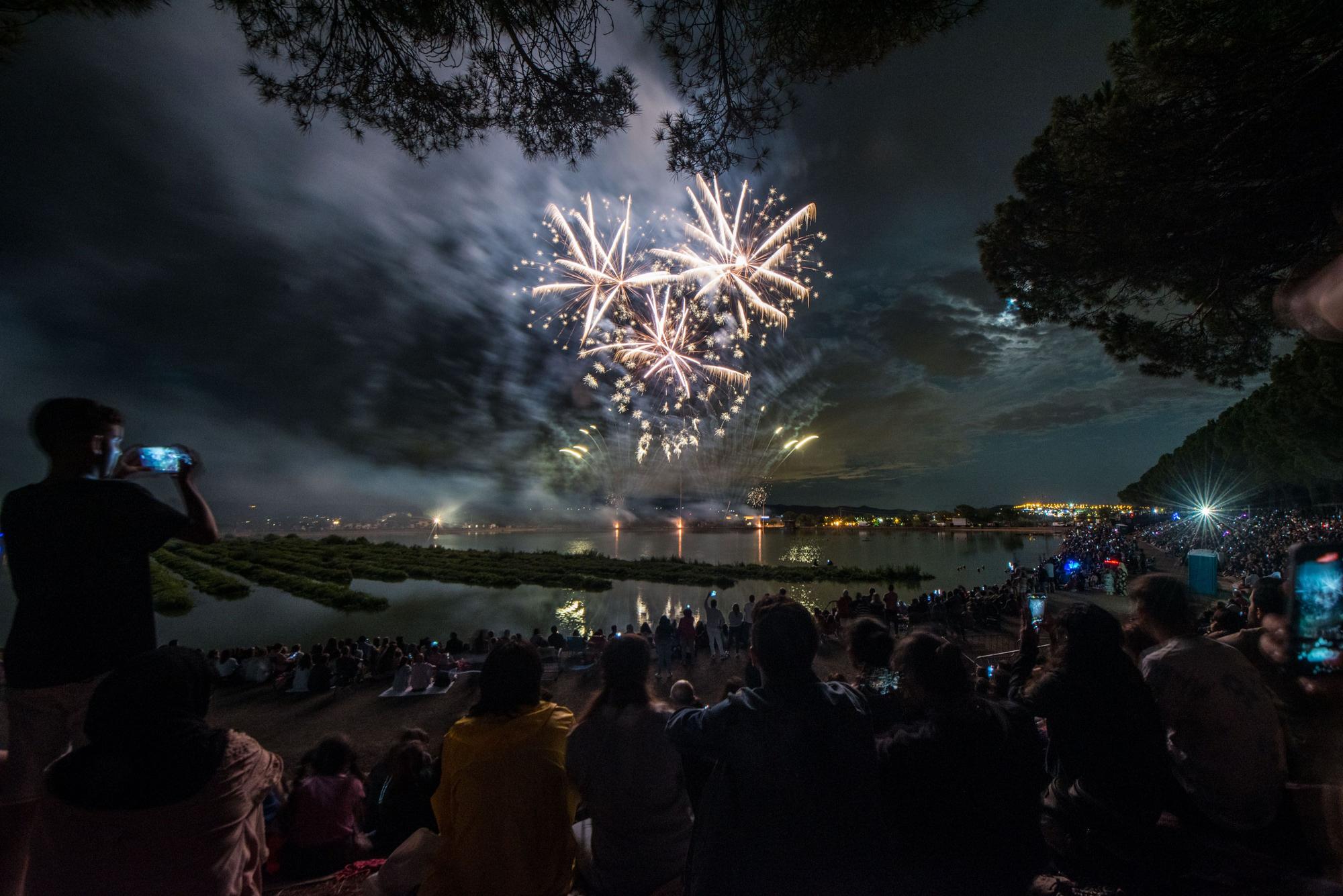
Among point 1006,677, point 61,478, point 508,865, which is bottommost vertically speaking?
point 508,865

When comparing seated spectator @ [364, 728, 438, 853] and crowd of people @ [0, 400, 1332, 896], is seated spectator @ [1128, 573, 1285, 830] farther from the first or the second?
seated spectator @ [364, 728, 438, 853]

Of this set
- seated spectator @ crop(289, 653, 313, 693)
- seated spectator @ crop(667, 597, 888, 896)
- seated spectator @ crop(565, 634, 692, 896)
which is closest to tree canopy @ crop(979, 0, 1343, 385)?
seated spectator @ crop(667, 597, 888, 896)

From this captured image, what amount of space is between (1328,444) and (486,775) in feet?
128

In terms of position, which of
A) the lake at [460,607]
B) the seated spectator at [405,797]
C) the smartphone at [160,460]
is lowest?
the lake at [460,607]

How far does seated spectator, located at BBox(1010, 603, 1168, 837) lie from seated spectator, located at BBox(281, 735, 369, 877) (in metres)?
4.03

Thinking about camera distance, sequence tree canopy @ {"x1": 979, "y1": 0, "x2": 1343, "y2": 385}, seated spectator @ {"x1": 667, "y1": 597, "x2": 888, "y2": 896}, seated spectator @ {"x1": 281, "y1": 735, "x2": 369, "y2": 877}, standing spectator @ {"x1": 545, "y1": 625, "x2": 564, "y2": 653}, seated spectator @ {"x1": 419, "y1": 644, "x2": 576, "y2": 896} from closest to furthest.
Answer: seated spectator @ {"x1": 667, "y1": 597, "x2": 888, "y2": 896} < seated spectator @ {"x1": 419, "y1": 644, "x2": 576, "y2": 896} < seated spectator @ {"x1": 281, "y1": 735, "x2": 369, "y2": 877} < tree canopy @ {"x1": 979, "y1": 0, "x2": 1343, "y2": 385} < standing spectator @ {"x1": 545, "y1": 625, "x2": 564, "y2": 653}

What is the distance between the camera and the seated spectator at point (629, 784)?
215 centimetres

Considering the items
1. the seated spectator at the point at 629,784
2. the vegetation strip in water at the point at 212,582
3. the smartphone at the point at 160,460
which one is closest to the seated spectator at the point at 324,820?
the seated spectator at the point at 629,784

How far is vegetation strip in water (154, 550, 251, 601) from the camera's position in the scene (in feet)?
94.3

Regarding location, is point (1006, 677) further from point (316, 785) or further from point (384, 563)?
point (384, 563)

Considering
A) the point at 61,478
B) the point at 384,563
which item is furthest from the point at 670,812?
the point at 384,563

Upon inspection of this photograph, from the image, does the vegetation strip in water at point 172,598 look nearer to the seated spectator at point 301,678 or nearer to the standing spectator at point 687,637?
the seated spectator at point 301,678

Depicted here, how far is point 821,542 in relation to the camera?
81.2 m

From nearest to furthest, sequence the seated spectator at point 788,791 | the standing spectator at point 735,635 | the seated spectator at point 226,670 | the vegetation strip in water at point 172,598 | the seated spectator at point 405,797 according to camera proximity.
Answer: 1. the seated spectator at point 788,791
2. the seated spectator at point 405,797
3. the seated spectator at point 226,670
4. the standing spectator at point 735,635
5. the vegetation strip in water at point 172,598
